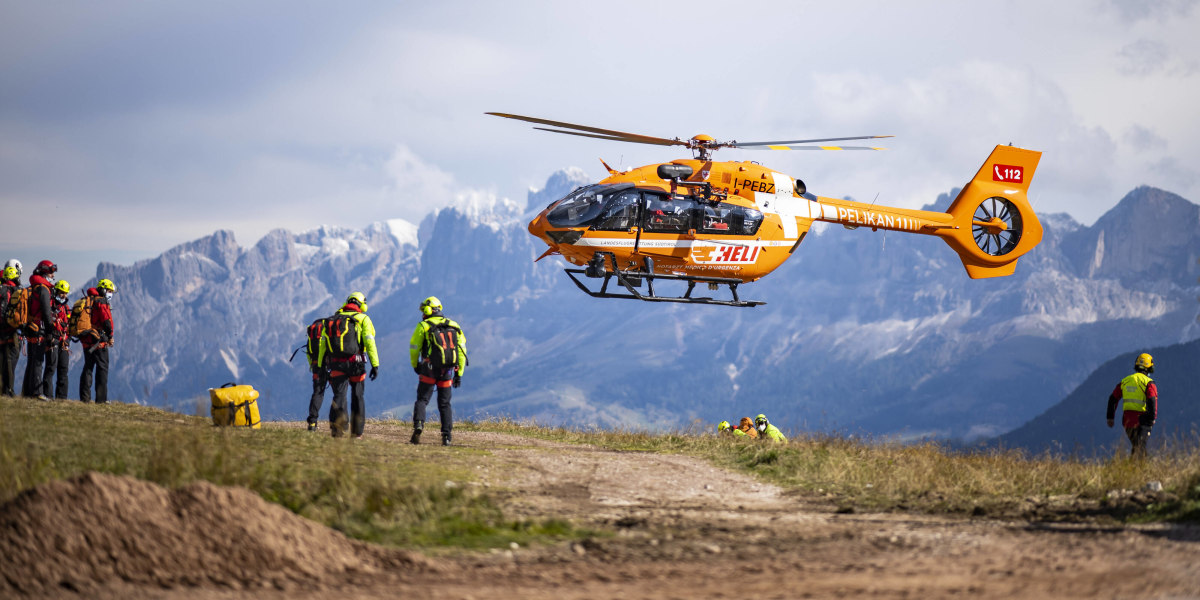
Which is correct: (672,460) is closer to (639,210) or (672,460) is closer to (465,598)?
(639,210)

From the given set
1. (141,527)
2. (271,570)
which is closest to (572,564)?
(271,570)

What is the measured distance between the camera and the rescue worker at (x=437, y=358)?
635 inches

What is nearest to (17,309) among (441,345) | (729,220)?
(441,345)

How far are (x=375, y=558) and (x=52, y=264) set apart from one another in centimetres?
1546

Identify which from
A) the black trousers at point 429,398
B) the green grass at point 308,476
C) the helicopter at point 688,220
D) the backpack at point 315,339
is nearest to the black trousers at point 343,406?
the backpack at point 315,339

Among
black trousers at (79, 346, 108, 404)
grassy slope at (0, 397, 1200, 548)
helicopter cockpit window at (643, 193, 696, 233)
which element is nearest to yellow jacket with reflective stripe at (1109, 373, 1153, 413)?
grassy slope at (0, 397, 1200, 548)

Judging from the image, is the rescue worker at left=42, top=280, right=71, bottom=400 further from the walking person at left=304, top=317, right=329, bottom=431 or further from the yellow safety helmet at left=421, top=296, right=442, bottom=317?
the yellow safety helmet at left=421, top=296, right=442, bottom=317

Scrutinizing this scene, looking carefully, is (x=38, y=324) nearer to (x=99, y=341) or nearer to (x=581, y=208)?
(x=99, y=341)

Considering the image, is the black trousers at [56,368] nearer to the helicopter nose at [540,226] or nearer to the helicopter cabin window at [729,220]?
the helicopter nose at [540,226]

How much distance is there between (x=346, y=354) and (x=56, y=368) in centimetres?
820

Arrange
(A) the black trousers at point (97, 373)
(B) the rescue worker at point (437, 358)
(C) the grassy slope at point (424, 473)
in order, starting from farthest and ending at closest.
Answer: (A) the black trousers at point (97, 373) < (B) the rescue worker at point (437, 358) < (C) the grassy slope at point (424, 473)

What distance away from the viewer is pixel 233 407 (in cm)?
1711

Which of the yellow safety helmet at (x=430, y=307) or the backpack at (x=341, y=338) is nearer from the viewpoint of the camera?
the backpack at (x=341, y=338)

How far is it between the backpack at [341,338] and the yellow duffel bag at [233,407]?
203cm
